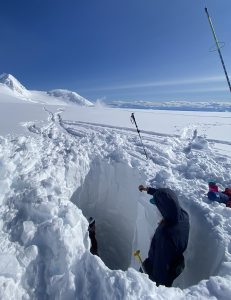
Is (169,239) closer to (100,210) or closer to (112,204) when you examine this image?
(112,204)

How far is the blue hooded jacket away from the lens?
12.9 feet

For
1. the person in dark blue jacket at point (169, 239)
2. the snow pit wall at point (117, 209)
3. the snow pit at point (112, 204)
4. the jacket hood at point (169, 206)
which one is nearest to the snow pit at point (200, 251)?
the snow pit wall at point (117, 209)

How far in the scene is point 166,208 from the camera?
393 centimetres

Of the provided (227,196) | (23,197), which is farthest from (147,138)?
(23,197)

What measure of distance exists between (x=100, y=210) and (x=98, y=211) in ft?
0.25

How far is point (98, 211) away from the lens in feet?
27.3

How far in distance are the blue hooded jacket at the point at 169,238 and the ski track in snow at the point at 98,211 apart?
0.59 metres

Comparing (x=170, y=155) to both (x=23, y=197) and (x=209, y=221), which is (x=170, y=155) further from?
(x=23, y=197)

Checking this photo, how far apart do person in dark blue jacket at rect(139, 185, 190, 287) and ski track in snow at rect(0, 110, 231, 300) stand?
58 centimetres

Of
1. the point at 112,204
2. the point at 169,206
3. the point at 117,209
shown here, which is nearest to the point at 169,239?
the point at 169,206

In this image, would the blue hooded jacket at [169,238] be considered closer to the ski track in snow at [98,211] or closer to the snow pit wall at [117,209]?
the ski track in snow at [98,211]

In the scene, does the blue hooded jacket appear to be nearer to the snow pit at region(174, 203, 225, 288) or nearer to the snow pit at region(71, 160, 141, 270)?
the snow pit at region(174, 203, 225, 288)

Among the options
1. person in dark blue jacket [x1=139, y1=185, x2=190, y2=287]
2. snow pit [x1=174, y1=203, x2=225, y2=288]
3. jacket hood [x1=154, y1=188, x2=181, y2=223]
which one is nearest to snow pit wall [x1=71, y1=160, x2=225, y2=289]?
snow pit [x1=174, y1=203, x2=225, y2=288]

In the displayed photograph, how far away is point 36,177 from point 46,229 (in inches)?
76.7
